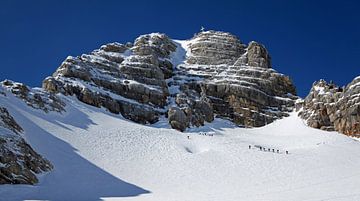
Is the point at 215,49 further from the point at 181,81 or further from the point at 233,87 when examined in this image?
the point at 233,87

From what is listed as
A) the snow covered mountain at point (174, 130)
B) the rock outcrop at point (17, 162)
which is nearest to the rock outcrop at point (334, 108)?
the snow covered mountain at point (174, 130)

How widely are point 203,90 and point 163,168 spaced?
51094 millimetres

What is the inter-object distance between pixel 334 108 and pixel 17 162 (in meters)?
63.7

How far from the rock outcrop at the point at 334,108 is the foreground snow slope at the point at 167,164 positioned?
6.36 meters

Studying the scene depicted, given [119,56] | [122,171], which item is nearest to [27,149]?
[122,171]

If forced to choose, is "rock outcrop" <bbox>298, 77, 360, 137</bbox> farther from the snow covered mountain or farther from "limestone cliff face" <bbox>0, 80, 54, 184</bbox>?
"limestone cliff face" <bbox>0, 80, 54, 184</bbox>

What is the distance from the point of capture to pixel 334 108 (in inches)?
3226

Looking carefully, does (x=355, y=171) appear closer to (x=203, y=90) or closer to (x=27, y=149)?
(x=27, y=149)

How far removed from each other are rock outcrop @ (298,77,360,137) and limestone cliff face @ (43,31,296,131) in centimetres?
838

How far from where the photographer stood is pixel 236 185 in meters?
38.6

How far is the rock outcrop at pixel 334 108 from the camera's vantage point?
7706 centimetres

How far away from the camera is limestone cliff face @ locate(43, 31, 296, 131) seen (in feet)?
259

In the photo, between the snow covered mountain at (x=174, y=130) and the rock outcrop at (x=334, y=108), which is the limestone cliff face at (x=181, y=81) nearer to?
the snow covered mountain at (x=174, y=130)

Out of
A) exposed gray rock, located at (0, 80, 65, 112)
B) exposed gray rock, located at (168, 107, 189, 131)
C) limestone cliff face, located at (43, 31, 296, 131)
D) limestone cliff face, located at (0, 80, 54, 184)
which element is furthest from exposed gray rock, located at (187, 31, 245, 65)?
limestone cliff face, located at (0, 80, 54, 184)
